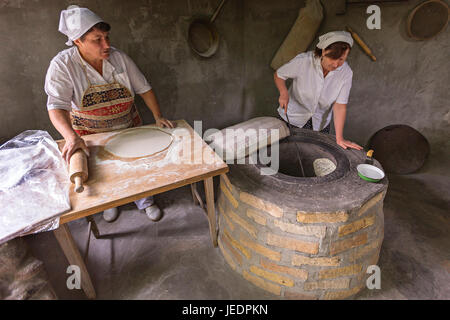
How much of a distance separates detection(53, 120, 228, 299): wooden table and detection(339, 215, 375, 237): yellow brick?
0.97m

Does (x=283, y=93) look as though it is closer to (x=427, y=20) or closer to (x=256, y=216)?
(x=256, y=216)

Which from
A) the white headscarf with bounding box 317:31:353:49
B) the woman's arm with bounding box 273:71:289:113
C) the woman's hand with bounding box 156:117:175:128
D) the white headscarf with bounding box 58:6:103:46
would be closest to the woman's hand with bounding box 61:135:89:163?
the woman's hand with bounding box 156:117:175:128

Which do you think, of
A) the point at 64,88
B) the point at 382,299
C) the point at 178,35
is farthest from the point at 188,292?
the point at 178,35

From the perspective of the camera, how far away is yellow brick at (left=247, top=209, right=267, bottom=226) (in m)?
1.89

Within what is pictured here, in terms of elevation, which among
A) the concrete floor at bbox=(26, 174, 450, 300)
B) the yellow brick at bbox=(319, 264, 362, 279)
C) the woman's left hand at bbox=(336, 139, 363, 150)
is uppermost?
the woman's left hand at bbox=(336, 139, 363, 150)

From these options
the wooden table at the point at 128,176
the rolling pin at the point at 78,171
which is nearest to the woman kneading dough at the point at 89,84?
the rolling pin at the point at 78,171

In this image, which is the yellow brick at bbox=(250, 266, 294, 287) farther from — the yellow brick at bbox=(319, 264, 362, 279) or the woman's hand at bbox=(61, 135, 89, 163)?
the woman's hand at bbox=(61, 135, 89, 163)

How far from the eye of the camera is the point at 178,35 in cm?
323

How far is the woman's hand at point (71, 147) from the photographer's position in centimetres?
179

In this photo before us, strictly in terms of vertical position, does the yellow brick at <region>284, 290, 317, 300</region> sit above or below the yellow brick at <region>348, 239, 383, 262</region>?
below

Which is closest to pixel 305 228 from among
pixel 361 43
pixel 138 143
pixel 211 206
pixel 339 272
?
pixel 339 272

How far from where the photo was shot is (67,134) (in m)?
1.96

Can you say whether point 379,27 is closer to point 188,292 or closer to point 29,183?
point 188,292

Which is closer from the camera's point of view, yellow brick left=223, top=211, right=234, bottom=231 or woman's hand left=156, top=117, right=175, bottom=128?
yellow brick left=223, top=211, right=234, bottom=231
